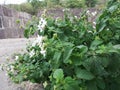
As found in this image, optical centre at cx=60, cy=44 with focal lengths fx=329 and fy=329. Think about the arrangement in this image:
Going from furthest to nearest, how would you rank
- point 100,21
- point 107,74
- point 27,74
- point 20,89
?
point 20,89
point 27,74
point 100,21
point 107,74

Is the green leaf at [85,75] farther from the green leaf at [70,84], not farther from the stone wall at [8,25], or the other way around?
the stone wall at [8,25]

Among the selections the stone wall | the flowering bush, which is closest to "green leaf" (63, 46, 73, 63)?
the flowering bush

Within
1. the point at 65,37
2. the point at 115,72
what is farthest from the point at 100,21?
the point at 115,72

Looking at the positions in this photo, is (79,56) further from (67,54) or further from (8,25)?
(8,25)

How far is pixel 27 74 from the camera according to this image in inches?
93.8

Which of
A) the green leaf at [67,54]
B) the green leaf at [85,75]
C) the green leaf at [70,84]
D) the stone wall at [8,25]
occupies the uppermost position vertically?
the green leaf at [67,54]

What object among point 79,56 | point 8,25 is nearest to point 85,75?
point 79,56

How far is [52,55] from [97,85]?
1.00 feet

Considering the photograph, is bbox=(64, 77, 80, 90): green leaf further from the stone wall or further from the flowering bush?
the stone wall

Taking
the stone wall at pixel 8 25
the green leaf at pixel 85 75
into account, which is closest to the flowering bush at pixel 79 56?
the green leaf at pixel 85 75

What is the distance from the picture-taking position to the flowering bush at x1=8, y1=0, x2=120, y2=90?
1.59m

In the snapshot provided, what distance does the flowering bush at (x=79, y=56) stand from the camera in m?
1.59

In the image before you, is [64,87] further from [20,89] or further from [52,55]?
[20,89]

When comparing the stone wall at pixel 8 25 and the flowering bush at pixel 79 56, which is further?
the stone wall at pixel 8 25
